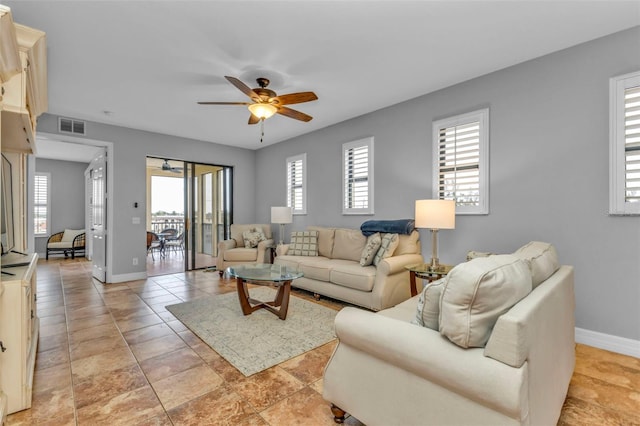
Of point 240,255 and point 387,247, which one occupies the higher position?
point 387,247

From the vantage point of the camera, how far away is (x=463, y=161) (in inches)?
137

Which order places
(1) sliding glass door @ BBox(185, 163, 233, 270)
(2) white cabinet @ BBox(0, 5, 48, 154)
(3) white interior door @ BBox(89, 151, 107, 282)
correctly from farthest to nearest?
(1) sliding glass door @ BBox(185, 163, 233, 270), (3) white interior door @ BBox(89, 151, 107, 282), (2) white cabinet @ BBox(0, 5, 48, 154)

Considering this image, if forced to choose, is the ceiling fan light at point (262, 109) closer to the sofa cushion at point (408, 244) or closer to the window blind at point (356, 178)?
the window blind at point (356, 178)

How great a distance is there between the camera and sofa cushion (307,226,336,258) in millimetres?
4695

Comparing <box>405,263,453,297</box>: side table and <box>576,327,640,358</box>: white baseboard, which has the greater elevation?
<box>405,263,453,297</box>: side table

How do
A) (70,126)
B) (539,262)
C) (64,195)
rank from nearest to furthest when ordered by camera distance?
1. (539,262)
2. (70,126)
3. (64,195)

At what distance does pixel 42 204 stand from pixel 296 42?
9.22m

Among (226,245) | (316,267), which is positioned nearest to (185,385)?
(316,267)

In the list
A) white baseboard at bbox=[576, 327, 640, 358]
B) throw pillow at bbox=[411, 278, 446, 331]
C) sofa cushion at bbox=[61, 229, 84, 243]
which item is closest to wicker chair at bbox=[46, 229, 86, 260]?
sofa cushion at bbox=[61, 229, 84, 243]

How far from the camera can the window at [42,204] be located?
8086 millimetres

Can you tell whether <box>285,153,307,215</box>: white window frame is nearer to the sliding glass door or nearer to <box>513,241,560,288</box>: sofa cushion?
the sliding glass door

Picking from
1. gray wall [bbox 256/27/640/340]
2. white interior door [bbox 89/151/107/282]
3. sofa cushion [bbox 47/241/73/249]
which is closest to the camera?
gray wall [bbox 256/27/640/340]

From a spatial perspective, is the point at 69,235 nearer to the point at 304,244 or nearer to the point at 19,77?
the point at 304,244

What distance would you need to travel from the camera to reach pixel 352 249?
4.38 meters
